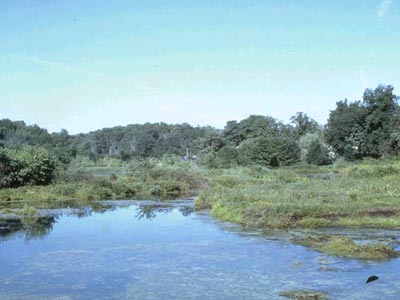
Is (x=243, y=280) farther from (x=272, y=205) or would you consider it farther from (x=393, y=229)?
(x=272, y=205)

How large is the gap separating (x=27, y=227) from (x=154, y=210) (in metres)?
8.76

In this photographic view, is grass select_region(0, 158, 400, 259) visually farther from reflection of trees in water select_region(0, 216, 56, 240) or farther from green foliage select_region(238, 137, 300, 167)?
green foliage select_region(238, 137, 300, 167)

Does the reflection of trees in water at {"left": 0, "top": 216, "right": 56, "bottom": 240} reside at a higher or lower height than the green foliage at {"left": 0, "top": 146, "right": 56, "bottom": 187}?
lower

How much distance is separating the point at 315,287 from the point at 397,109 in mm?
69954

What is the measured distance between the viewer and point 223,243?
2064cm

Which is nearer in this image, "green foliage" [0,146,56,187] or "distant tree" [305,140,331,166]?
"green foliage" [0,146,56,187]

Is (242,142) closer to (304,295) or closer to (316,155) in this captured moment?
(316,155)

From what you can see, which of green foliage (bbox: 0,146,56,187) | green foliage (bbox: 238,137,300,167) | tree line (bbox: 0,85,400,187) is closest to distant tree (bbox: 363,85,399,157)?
tree line (bbox: 0,85,400,187)

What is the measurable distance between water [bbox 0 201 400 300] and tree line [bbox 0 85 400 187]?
685 inches

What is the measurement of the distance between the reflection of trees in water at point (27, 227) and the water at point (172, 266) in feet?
0.29

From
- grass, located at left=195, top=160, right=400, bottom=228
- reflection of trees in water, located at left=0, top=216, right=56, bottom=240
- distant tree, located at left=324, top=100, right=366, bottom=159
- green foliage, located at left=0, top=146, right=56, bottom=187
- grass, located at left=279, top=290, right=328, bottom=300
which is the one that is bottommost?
grass, located at left=279, top=290, right=328, bottom=300

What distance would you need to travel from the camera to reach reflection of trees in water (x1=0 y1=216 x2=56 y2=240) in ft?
80.1

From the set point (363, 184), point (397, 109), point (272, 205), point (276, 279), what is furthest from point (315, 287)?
point (397, 109)

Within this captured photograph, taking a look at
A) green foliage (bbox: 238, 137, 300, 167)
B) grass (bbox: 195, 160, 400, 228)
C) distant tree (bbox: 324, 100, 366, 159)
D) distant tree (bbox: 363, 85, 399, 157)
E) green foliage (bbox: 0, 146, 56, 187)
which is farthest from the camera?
distant tree (bbox: 324, 100, 366, 159)
